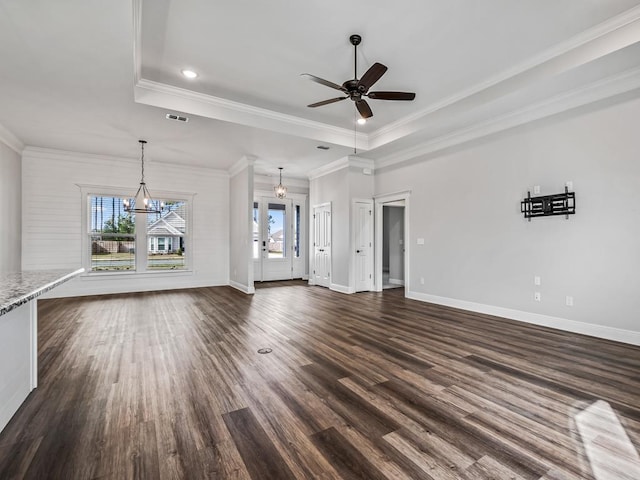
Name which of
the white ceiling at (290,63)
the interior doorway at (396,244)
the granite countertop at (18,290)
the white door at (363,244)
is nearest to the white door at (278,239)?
the interior doorway at (396,244)

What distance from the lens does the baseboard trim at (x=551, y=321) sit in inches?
141

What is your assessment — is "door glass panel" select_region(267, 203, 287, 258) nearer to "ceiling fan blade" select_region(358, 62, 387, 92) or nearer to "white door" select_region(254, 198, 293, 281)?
"white door" select_region(254, 198, 293, 281)

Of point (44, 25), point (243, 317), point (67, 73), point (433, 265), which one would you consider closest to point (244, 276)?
point (243, 317)

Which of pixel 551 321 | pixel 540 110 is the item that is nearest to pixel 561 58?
pixel 540 110

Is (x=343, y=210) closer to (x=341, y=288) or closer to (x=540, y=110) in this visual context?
(x=341, y=288)

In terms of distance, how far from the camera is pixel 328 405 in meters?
2.23

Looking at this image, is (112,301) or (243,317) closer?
(243,317)

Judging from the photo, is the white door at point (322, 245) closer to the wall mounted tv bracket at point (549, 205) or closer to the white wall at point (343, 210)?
the white wall at point (343, 210)

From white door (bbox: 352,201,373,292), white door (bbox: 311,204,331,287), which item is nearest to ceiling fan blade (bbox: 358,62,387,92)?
white door (bbox: 352,201,373,292)

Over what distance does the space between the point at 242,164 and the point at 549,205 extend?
233 inches

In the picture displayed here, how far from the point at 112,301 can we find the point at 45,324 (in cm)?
169

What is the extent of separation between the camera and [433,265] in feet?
19.4

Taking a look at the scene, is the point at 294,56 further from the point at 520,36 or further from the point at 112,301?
the point at 112,301

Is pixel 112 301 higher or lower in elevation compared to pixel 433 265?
lower
